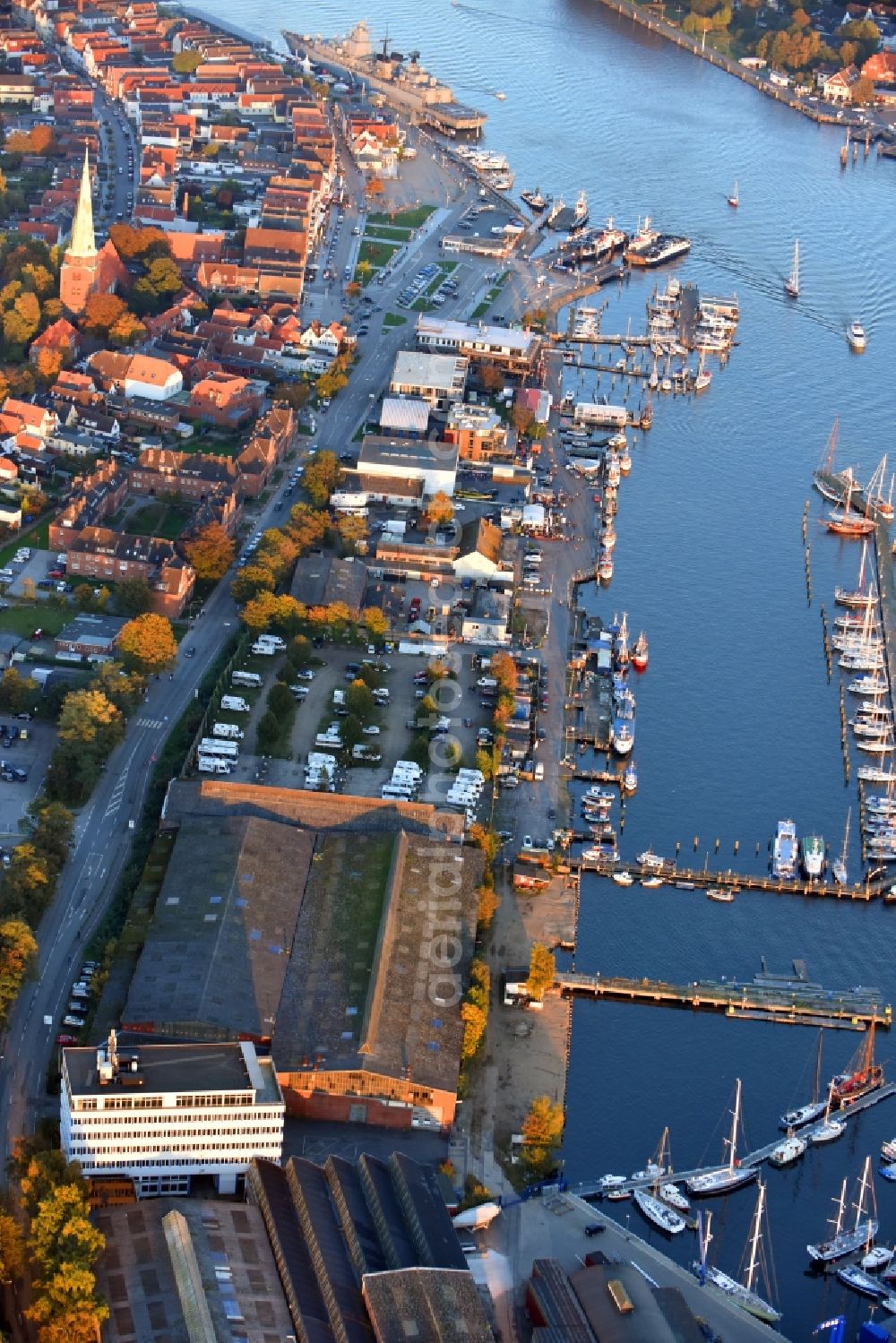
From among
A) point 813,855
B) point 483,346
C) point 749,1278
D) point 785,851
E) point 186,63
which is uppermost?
point 186,63

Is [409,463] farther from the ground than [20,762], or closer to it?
farther from the ground

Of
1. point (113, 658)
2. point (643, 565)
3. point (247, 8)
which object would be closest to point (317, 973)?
point (113, 658)

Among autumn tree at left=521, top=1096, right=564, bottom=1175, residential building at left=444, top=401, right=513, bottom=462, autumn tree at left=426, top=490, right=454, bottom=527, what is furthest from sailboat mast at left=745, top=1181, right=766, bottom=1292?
residential building at left=444, top=401, right=513, bottom=462

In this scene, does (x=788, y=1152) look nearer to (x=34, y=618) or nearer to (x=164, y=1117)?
(x=164, y=1117)

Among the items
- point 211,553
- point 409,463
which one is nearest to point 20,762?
point 211,553

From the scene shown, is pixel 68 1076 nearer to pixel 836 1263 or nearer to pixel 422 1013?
pixel 422 1013

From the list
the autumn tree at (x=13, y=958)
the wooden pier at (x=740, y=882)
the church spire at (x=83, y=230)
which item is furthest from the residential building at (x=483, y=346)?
the autumn tree at (x=13, y=958)

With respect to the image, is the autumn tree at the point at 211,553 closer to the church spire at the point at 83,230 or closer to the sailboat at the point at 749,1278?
the church spire at the point at 83,230
